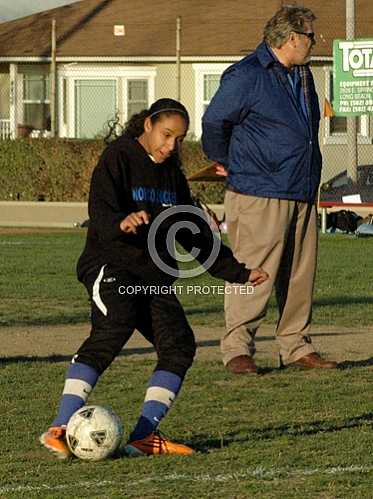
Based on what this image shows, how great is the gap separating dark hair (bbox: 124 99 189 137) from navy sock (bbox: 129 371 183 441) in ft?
3.80

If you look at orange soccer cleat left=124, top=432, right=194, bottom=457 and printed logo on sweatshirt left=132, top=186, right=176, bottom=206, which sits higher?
printed logo on sweatshirt left=132, top=186, right=176, bottom=206

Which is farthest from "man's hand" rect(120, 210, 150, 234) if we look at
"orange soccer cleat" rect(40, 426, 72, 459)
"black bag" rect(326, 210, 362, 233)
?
"black bag" rect(326, 210, 362, 233)

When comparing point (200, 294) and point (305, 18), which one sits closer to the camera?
point (305, 18)

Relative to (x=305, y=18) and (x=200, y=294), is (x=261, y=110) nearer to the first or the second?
(x=305, y=18)

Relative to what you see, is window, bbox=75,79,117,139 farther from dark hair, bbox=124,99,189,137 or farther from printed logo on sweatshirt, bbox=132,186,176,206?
printed logo on sweatshirt, bbox=132,186,176,206

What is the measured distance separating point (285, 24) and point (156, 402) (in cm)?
351

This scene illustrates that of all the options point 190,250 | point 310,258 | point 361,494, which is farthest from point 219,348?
point 361,494

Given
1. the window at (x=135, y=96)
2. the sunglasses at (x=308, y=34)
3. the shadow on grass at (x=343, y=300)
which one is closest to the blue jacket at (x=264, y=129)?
the sunglasses at (x=308, y=34)

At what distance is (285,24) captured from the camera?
954 centimetres

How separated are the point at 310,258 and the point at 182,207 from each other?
9.73 ft

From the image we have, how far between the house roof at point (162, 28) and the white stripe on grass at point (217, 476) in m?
27.7

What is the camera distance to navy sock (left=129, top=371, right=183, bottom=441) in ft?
22.5

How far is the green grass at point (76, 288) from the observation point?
12938 mm

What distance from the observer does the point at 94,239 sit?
6.99 m
